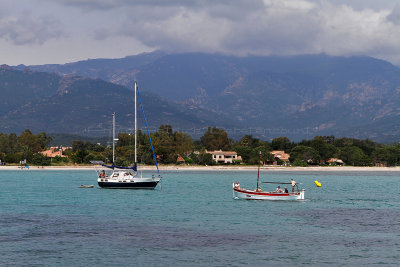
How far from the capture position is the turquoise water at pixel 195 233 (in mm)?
41594

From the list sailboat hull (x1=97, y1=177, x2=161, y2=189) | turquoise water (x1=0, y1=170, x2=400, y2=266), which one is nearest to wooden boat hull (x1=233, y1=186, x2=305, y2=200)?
turquoise water (x1=0, y1=170, x2=400, y2=266)

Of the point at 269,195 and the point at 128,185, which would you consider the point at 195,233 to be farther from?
the point at 128,185

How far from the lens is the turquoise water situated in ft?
136

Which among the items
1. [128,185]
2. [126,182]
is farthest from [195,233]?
[128,185]

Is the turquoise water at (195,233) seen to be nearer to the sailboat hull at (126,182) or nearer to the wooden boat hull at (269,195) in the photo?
the wooden boat hull at (269,195)

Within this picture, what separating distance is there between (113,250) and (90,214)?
22.8 meters

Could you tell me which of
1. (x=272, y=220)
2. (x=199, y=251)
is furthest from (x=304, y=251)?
(x=272, y=220)

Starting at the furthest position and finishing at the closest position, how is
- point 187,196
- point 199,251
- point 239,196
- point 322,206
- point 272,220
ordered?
point 187,196
point 239,196
point 322,206
point 272,220
point 199,251

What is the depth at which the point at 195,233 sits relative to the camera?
2048 inches

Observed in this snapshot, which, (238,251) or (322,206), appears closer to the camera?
(238,251)

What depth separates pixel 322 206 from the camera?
79625 millimetres

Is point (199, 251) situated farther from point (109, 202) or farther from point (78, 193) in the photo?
point (78, 193)

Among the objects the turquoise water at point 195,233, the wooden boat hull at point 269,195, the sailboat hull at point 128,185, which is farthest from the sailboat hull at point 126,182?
the wooden boat hull at point 269,195

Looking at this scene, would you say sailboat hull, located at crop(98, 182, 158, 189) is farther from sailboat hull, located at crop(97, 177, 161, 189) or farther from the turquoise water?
the turquoise water
